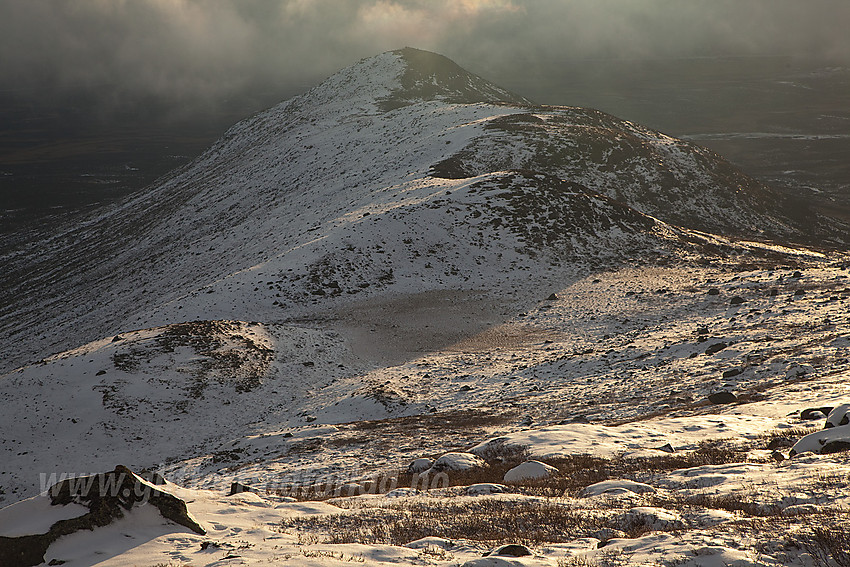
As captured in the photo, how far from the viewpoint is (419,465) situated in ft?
57.7

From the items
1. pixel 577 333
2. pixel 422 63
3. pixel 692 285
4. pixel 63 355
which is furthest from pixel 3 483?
pixel 422 63

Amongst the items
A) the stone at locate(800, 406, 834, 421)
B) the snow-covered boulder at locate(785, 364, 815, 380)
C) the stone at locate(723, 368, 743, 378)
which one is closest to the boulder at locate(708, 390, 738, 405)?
the stone at locate(723, 368, 743, 378)

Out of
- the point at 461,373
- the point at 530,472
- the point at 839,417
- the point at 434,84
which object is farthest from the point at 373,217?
the point at 434,84

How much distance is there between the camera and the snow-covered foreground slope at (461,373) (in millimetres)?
10328

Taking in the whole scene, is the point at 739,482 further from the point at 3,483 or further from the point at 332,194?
the point at 332,194

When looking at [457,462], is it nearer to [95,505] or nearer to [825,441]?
[825,441]

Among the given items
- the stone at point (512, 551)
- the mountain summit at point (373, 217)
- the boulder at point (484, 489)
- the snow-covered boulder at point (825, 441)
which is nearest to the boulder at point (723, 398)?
the snow-covered boulder at point (825, 441)

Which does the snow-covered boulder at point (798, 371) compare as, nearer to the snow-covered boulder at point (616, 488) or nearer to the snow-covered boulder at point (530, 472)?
the snow-covered boulder at point (530, 472)

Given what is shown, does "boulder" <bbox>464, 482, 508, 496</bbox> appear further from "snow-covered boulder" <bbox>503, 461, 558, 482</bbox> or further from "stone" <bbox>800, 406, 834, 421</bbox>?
"stone" <bbox>800, 406, 834, 421</bbox>

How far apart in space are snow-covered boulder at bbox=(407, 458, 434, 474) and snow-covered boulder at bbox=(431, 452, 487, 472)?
1.15ft

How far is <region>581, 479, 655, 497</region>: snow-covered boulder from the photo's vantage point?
12.4 metres

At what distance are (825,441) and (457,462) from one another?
883 cm

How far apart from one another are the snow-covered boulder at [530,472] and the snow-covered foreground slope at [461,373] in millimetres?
377

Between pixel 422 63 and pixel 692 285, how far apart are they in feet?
323
